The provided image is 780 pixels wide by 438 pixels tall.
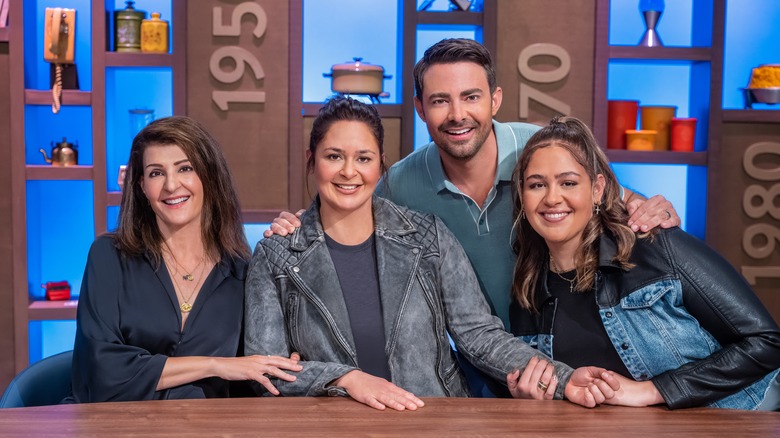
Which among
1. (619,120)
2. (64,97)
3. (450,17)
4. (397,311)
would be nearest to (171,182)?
(397,311)

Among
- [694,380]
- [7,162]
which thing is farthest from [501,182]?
[7,162]

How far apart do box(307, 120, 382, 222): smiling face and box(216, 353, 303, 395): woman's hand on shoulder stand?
0.45 meters

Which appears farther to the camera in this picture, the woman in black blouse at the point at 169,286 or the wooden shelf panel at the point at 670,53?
the wooden shelf panel at the point at 670,53

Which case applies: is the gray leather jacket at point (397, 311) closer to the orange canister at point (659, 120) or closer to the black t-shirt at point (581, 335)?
the black t-shirt at point (581, 335)

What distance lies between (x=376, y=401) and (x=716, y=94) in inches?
121

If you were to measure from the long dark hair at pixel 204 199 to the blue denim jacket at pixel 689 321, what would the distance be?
3.25 feet

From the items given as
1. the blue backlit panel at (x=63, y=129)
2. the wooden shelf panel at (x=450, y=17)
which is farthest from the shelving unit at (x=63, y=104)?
the wooden shelf panel at (x=450, y=17)

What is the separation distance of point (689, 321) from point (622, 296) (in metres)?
0.18

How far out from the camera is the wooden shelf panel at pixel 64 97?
Answer: 4027 millimetres

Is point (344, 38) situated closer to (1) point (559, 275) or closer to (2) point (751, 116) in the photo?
(2) point (751, 116)

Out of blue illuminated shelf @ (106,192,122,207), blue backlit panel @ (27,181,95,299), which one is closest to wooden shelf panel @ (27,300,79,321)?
blue backlit panel @ (27,181,95,299)

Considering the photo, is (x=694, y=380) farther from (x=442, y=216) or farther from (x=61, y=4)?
(x=61, y=4)

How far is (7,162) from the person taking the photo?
408 centimetres

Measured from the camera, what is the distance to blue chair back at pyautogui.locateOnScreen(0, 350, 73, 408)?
208 cm
